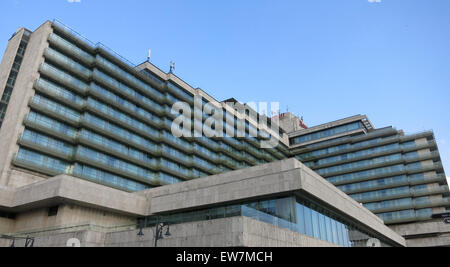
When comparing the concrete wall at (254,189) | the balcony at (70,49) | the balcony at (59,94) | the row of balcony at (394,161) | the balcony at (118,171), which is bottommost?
the concrete wall at (254,189)

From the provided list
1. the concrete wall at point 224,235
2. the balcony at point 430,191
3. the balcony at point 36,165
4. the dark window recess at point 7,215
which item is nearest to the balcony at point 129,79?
the balcony at point 36,165

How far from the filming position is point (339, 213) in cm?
4331

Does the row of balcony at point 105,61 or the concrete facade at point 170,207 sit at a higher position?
the row of balcony at point 105,61

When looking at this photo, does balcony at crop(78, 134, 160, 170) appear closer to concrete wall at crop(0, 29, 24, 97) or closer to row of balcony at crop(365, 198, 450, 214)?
concrete wall at crop(0, 29, 24, 97)

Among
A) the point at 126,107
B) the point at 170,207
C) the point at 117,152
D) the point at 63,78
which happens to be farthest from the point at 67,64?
the point at 170,207

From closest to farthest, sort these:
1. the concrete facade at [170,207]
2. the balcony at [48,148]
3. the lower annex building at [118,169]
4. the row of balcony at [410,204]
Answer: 1. the concrete facade at [170,207]
2. the lower annex building at [118,169]
3. the balcony at [48,148]
4. the row of balcony at [410,204]

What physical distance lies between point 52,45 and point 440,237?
87.3 metres

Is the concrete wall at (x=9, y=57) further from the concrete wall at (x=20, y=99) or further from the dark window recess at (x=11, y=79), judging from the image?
the concrete wall at (x=20, y=99)

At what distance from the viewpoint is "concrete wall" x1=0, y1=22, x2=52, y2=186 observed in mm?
49969

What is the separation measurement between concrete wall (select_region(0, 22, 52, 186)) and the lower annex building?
0.19 m

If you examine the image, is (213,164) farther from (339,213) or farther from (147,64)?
(339,213)

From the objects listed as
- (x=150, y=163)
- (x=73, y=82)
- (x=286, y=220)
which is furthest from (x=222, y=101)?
(x=286, y=220)

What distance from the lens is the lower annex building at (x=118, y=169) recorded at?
34.9 meters

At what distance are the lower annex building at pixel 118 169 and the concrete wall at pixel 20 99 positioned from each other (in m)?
0.19
